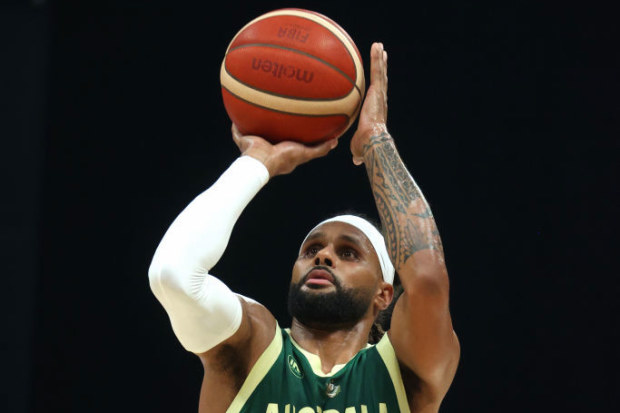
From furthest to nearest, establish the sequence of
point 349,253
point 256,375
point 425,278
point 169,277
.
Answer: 1. point 349,253
2. point 256,375
3. point 425,278
4. point 169,277

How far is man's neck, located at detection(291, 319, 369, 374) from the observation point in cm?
231

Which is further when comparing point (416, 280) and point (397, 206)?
point (397, 206)

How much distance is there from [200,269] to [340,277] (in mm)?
545

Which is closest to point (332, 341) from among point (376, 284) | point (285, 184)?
point (376, 284)

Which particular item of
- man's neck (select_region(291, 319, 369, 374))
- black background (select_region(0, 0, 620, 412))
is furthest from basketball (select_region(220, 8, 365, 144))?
black background (select_region(0, 0, 620, 412))

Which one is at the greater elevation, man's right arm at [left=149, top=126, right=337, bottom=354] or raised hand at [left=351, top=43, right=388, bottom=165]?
raised hand at [left=351, top=43, right=388, bottom=165]

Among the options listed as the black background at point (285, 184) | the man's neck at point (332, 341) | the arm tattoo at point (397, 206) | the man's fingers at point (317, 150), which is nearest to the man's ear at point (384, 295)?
the man's neck at point (332, 341)

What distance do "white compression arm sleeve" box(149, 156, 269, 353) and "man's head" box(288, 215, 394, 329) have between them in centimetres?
31

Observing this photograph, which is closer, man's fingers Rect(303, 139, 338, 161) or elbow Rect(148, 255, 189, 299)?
elbow Rect(148, 255, 189, 299)

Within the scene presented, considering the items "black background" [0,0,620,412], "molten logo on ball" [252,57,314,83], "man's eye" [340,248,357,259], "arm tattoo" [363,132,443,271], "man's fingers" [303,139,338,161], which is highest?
"molten logo on ball" [252,57,314,83]

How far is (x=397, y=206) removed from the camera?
7.09 ft

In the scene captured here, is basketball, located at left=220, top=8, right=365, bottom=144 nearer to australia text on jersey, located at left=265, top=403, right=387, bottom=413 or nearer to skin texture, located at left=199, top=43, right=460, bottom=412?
skin texture, located at left=199, top=43, right=460, bottom=412

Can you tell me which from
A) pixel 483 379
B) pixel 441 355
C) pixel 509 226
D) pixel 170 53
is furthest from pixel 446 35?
pixel 441 355

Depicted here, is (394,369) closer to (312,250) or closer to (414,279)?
(414,279)
